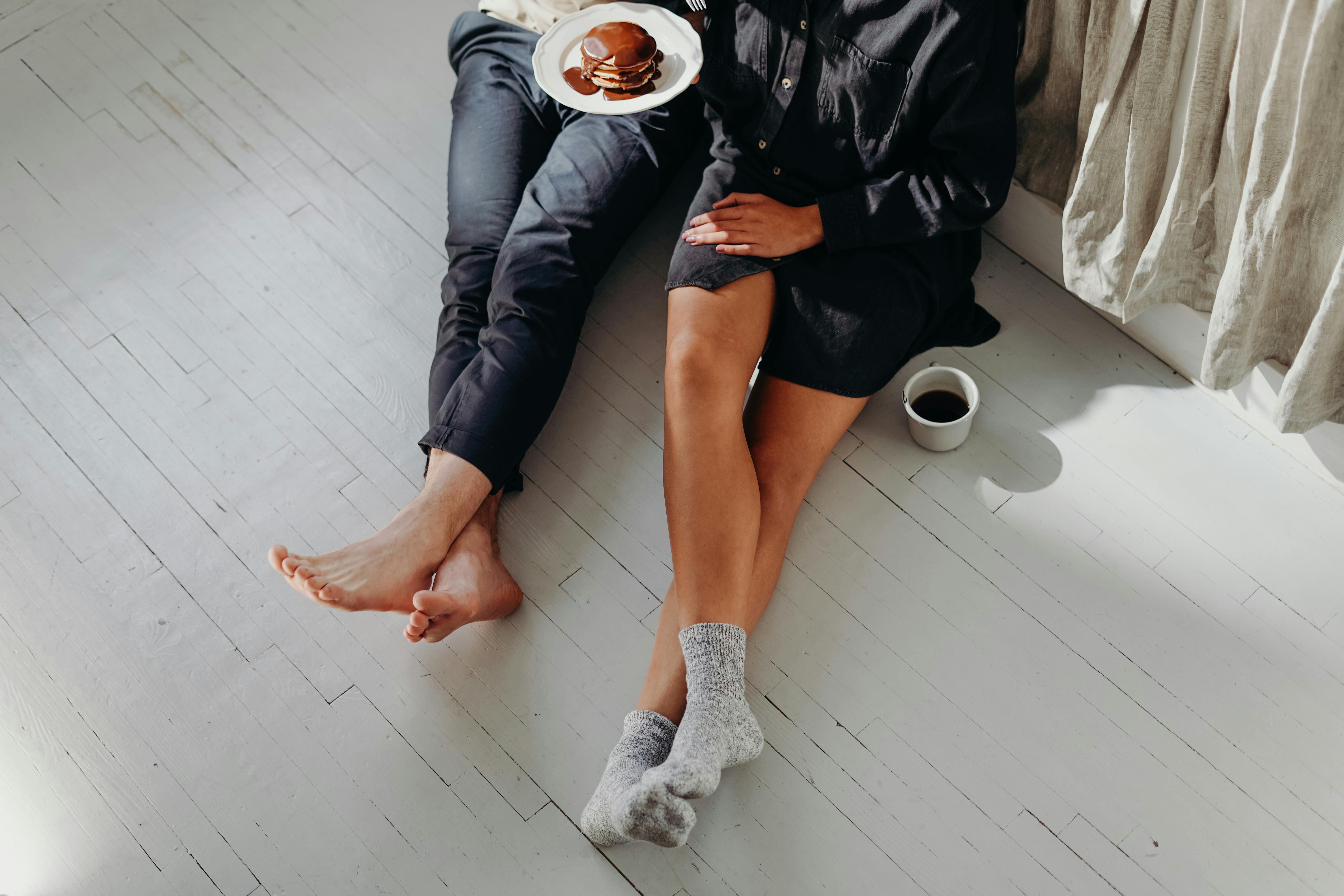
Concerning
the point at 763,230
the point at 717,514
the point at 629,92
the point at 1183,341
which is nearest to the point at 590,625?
the point at 717,514

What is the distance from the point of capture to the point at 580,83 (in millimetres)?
1620

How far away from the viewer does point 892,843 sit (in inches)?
56.4

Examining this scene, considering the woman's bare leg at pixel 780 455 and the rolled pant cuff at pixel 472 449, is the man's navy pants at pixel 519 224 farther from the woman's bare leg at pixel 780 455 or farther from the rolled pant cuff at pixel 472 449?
the woman's bare leg at pixel 780 455

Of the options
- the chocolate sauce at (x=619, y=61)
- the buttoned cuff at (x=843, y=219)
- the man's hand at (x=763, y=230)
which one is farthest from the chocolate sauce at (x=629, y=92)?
the buttoned cuff at (x=843, y=219)

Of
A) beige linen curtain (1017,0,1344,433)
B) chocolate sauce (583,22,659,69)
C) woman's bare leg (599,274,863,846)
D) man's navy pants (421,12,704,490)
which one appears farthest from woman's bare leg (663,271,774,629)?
beige linen curtain (1017,0,1344,433)

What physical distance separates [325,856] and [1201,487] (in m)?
Answer: 1.47

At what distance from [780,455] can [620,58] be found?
0.66 metres

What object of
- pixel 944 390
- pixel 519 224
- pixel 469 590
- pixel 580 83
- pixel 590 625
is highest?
pixel 580 83

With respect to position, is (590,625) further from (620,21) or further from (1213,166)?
(1213,166)

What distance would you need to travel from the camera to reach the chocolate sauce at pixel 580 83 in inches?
63.5

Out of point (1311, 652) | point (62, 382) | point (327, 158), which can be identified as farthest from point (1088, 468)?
point (62, 382)

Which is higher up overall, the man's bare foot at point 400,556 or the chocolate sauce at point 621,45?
the chocolate sauce at point 621,45

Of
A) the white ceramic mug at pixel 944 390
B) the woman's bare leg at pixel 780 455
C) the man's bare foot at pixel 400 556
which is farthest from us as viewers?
the white ceramic mug at pixel 944 390

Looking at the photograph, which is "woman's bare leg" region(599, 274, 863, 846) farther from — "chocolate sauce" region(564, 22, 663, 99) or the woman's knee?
"chocolate sauce" region(564, 22, 663, 99)
